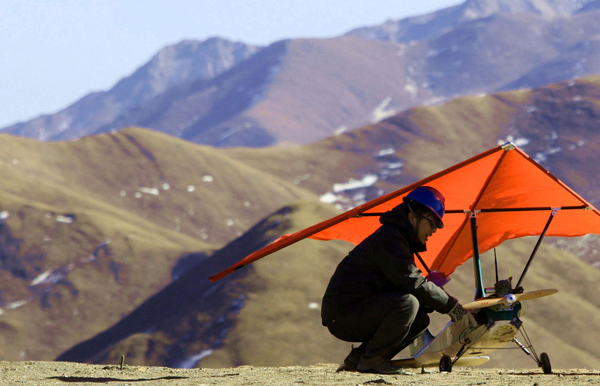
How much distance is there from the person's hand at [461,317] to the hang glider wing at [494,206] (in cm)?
223

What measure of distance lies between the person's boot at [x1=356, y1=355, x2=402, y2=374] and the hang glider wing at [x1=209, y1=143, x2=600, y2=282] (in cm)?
235

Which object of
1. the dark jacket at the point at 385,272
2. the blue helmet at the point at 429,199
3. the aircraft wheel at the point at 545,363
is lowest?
the aircraft wheel at the point at 545,363

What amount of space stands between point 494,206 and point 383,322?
4.44 m

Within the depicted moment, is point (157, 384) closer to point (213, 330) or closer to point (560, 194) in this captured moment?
point (560, 194)

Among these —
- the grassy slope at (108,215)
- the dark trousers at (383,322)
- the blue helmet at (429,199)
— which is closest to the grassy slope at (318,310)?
the grassy slope at (108,215)

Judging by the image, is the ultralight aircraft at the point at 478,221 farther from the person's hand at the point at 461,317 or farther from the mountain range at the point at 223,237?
the mountain range at the point at 223,237

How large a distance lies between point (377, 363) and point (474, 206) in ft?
13.3

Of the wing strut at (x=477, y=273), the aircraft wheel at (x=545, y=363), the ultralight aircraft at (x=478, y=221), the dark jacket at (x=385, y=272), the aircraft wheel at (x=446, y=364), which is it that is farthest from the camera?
the aircraft wheel at (x=545, y=363)

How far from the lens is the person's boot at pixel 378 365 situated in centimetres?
1008

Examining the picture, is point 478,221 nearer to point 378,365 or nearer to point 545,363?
point 545,363

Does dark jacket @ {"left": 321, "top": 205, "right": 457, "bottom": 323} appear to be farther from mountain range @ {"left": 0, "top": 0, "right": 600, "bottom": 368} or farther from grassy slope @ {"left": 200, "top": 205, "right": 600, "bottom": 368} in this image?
mountain range @ {"left": 0, "top": 0, "right": 600, "bottom": 368}

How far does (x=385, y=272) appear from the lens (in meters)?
9.35

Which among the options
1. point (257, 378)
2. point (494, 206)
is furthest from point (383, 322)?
point (494, 206)

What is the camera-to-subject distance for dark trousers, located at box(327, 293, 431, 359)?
949 cm
